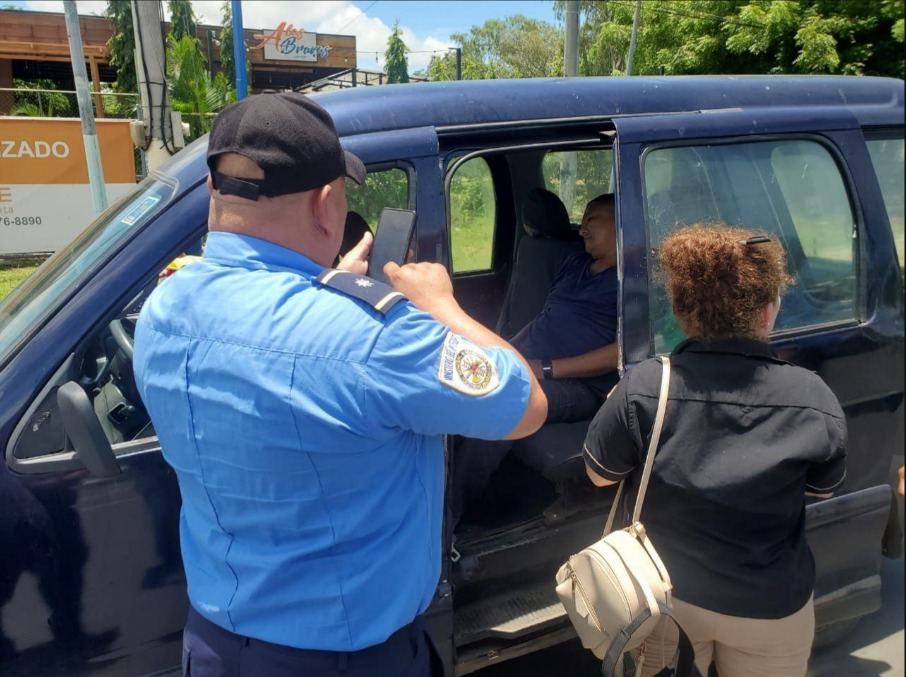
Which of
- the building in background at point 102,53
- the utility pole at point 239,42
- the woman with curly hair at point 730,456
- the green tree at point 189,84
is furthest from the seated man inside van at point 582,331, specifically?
the building in background at point 102,53

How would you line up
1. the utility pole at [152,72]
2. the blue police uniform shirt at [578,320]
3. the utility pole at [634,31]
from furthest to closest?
the utility pole at [634,31], the utility pole at [152,72], the blue police uniform shirt at [578,320]

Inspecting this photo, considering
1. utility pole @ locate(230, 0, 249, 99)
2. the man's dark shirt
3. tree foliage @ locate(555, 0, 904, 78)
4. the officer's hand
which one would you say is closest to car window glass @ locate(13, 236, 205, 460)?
the officer's hand

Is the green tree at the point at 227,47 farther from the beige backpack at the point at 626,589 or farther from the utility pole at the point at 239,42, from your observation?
the beige backpack at the point at 626,589

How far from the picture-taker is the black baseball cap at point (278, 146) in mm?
1264

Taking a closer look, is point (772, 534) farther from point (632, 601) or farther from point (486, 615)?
point (486, 615)

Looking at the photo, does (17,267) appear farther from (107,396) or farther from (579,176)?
(107,396)

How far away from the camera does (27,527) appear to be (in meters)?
1.74

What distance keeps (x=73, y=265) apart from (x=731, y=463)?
1917mm

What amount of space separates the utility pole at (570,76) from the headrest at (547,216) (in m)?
0.05

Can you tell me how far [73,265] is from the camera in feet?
6.95

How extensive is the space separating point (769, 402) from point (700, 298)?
0.31 meters

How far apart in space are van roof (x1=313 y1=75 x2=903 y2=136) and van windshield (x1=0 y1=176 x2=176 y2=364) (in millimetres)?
596

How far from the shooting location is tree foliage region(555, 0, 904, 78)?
13.7 m

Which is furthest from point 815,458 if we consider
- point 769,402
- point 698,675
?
point 698,675
